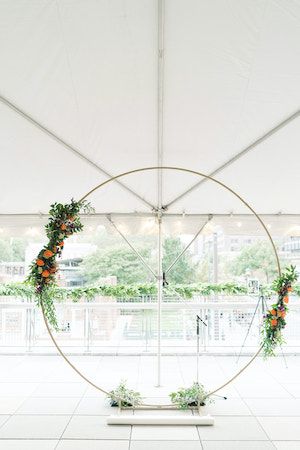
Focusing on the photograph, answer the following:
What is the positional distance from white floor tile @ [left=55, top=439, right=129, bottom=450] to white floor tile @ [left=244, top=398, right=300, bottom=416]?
1.43 m

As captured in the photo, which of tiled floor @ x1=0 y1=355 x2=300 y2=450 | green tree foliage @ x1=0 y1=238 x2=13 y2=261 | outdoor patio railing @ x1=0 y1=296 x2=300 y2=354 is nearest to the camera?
tiled floor @ x1=0 y1=355 x2=300 y2=450

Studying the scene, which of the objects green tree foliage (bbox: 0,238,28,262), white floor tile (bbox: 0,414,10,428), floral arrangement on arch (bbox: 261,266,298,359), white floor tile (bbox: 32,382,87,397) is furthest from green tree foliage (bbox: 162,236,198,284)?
white floor tile (bbox: 0,414,10,428)

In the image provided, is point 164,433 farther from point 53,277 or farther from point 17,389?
point 17,389

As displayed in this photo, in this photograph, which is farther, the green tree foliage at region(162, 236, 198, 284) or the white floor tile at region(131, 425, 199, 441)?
the green tree foliage at region(162, 236, 198, 284)

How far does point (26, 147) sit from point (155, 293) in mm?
4744

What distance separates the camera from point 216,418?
3658mm

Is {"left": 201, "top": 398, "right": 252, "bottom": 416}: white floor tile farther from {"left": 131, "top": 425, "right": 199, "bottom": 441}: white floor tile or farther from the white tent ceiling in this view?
the white tent ceiling

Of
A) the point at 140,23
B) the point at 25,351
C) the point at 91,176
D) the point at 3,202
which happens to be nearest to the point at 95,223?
the point at 3,202

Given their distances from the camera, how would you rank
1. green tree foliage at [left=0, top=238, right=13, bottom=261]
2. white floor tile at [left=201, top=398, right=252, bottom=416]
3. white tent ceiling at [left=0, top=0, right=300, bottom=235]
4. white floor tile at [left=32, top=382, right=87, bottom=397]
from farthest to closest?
green tree foliage at [left=0, top=238, right=13, bottom=261] < white floor tile at [left=32, top=382, right=87, bottom=397] < white floor tile at [left=201, top=398, right=252, bottom=416] < white tent ceiling at [left=0, top=0, right=300, bottom=235]

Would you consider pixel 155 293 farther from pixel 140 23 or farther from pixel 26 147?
pixel 140 23

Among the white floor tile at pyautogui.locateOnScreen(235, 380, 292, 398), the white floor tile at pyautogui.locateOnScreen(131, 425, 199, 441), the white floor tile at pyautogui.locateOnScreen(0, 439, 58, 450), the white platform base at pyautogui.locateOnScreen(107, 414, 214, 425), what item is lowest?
the white floor tile at pyautogui.locateOnScreen(235, 380, 292, 398)

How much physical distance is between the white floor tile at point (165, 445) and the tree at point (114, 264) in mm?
18800

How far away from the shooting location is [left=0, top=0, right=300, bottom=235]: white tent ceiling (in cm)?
176

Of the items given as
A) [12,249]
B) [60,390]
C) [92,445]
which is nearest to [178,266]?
[12,249]
